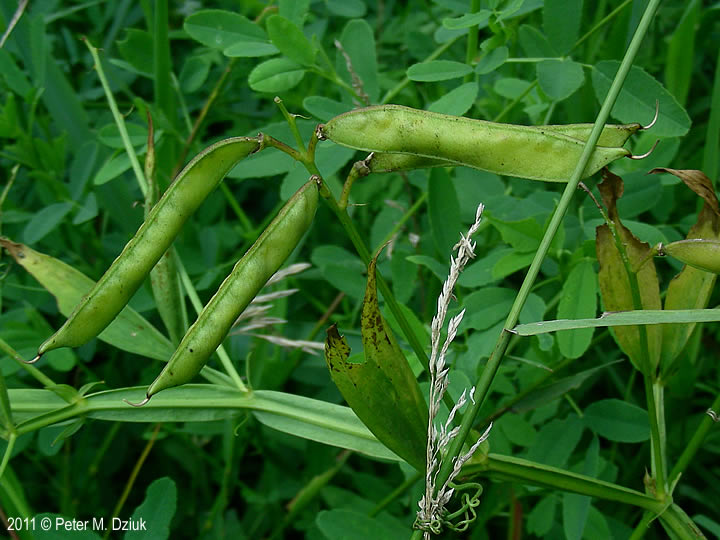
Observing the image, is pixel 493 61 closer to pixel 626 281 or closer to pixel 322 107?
pixel 322 107

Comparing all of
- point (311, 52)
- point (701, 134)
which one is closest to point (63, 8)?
point (311, 52)

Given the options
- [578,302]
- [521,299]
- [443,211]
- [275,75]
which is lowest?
[578,302]

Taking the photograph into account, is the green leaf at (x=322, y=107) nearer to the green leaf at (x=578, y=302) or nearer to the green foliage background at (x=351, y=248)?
the green foliage background at (x=351, y=248)

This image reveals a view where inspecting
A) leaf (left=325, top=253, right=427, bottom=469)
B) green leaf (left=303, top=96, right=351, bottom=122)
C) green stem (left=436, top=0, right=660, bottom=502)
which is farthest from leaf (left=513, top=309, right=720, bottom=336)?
green leaf (left=303, top=96, right=351, bottom=122)

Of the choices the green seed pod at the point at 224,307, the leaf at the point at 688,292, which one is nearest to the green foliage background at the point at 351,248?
the leaf at the point at 688,292

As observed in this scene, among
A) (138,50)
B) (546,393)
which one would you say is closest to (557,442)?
(546,393)

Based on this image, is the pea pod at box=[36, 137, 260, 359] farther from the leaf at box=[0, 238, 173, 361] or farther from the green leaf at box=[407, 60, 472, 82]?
the green leaf at box=[407, 60, 472, 82]
